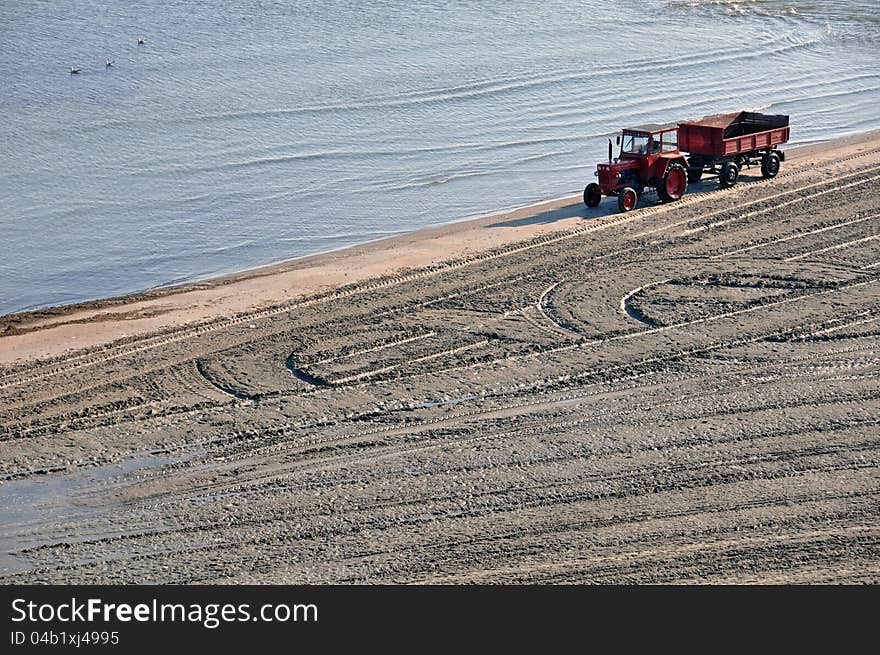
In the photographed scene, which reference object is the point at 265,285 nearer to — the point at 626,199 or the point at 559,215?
the point at 559,215

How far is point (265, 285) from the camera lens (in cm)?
2061

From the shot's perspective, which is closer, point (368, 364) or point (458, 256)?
point (368, 364)

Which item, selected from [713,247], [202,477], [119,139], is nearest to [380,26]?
[119,139]

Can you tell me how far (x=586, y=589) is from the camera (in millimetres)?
10664

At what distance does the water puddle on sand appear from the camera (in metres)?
12.1

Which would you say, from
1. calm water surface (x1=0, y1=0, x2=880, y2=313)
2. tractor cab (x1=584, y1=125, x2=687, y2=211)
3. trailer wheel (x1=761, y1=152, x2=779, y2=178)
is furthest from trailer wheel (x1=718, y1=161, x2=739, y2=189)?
calm water surface (x1=0, y1=0, x2=880, y2=313)

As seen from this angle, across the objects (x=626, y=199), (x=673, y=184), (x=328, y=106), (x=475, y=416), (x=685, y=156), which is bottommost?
(x=475, y=416)

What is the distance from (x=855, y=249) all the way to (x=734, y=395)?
21.3ft

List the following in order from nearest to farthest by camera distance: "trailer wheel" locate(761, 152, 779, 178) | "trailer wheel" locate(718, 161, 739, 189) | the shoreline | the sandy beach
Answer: the sandy beach → the shoreline → "trailer wheel" locate(718, 161, 739, 189) → "trailer wheel" locate(761, 152, 779, 178)

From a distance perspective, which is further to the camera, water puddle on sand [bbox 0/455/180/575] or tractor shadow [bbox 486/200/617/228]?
tractor shadow [bbox 486/200/617/228]

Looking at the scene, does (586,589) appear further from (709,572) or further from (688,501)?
(688,501)

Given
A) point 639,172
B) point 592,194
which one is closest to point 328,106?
point 592,194

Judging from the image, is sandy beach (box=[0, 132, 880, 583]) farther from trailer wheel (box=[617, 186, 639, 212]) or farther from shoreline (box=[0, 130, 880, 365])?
trailer wheel (box=[617, 186, 639, 212])

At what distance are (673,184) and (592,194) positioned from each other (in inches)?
64.3
